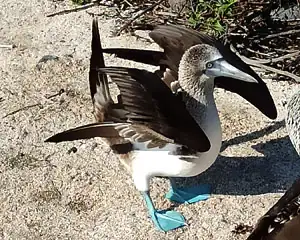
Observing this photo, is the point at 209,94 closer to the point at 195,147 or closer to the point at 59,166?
the point at 195,147

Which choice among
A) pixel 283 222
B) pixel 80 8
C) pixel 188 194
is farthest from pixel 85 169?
pixel 80 8

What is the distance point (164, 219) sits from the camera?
12.6ft

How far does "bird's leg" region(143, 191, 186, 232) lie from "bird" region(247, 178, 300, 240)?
0.76 metres

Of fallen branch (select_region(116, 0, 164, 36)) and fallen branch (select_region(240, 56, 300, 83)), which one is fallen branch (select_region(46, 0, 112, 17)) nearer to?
fallen branch (select_region(116, 0, 164, 36))

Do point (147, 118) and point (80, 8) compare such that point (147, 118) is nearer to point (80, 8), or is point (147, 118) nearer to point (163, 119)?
point (163, 119)

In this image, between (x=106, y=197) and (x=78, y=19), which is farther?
(x=78, y=19)

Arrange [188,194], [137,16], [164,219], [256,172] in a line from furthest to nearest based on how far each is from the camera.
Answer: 1. [137,16]
2. [256,172]
3. [188,194]
4. [164,219]

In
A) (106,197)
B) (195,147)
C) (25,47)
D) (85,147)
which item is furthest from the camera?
(25,47)

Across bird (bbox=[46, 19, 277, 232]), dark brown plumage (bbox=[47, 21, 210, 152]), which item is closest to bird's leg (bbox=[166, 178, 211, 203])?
bird (bbox=[46, 19, 277, 232])

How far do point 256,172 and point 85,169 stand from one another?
3.03ft

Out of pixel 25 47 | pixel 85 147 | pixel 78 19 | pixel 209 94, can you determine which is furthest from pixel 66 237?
pixel 78 19

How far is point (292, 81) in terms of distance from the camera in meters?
4.93

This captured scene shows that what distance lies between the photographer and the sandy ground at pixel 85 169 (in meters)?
3.88

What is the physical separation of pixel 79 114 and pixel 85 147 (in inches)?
13.1
